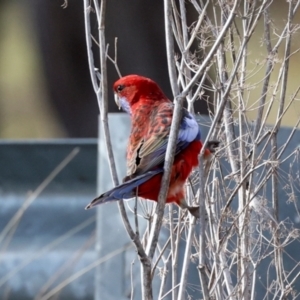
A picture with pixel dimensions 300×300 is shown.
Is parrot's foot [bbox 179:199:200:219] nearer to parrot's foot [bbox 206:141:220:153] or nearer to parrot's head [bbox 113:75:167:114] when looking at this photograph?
parrot's foot [bbox 206:141:220:153]

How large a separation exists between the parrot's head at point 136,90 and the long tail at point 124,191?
586 millimetres

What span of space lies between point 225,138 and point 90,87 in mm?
4659

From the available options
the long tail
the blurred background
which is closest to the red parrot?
the long tail

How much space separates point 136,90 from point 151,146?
0.47 m

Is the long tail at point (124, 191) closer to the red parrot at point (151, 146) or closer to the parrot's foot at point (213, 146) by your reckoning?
the red parrot at point (151, 146)

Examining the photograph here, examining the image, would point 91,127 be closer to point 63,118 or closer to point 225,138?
point 63,118

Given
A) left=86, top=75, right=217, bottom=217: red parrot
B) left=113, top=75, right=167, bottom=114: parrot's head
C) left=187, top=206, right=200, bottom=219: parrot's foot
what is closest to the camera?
left=86, top=75, right=217, bottom=217: red parrot

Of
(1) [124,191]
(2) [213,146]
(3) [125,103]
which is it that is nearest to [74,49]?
(3) [125,103]

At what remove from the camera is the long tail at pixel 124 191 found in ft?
7.11

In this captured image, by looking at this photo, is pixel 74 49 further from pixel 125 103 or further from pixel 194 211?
pixel 194 211

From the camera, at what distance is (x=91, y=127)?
284 inches

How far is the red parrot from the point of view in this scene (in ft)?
7.63

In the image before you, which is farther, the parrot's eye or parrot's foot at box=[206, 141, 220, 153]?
the parrot's eye

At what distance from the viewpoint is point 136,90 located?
114 inches
